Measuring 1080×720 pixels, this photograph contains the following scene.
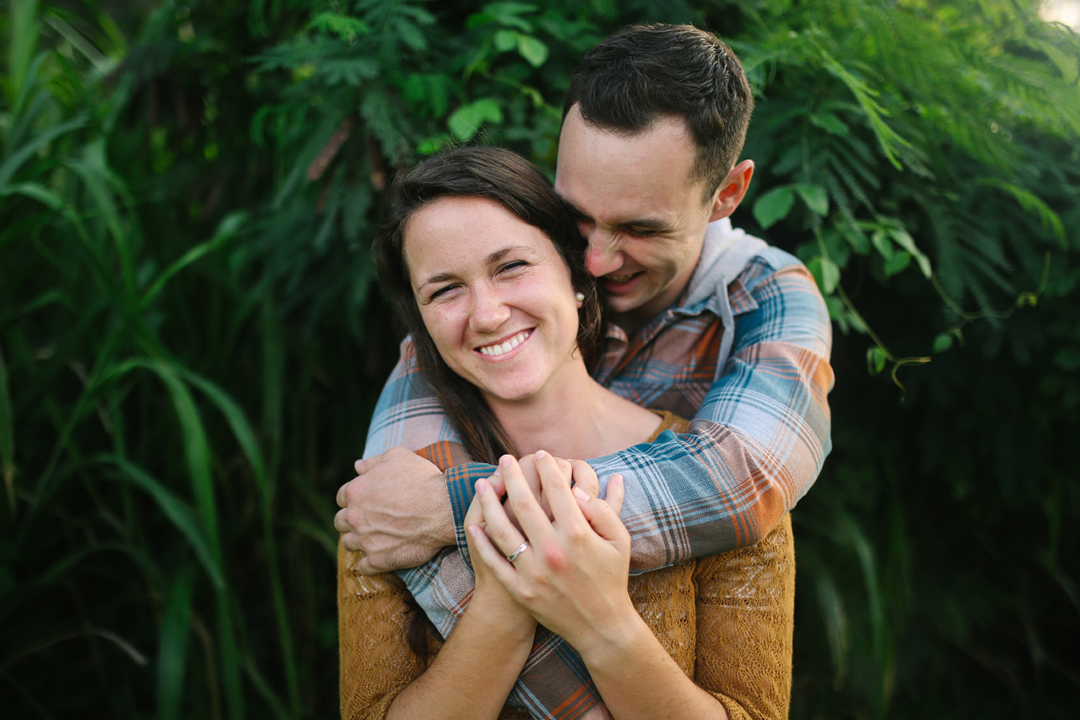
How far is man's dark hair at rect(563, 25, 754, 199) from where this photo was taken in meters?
1.42

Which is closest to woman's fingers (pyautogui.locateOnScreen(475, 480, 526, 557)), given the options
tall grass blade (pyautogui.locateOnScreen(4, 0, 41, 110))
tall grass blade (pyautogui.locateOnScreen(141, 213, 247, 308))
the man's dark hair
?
the man's dark hair

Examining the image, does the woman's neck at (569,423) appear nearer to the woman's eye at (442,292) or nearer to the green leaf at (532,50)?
the woman's eye at (442,292)

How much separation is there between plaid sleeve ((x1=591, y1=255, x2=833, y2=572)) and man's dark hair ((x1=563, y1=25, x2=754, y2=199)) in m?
0.39

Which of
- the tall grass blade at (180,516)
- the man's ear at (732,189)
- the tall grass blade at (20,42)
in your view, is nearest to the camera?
the man's ear at (732,189)

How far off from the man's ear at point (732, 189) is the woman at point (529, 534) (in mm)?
388

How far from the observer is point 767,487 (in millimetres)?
1229

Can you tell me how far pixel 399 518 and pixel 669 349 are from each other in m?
0.81

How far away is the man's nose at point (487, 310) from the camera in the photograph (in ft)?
4.25

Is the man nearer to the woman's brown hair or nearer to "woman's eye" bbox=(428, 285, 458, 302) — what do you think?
the woman's brown hair

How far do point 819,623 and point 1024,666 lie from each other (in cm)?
86

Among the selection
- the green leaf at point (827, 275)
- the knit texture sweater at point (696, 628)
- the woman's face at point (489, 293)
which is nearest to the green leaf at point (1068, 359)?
the green leaf at point (827, 275)

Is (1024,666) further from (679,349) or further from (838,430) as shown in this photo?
(679,349)

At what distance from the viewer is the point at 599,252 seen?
1.51 m

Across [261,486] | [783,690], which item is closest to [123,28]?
[261,486]
